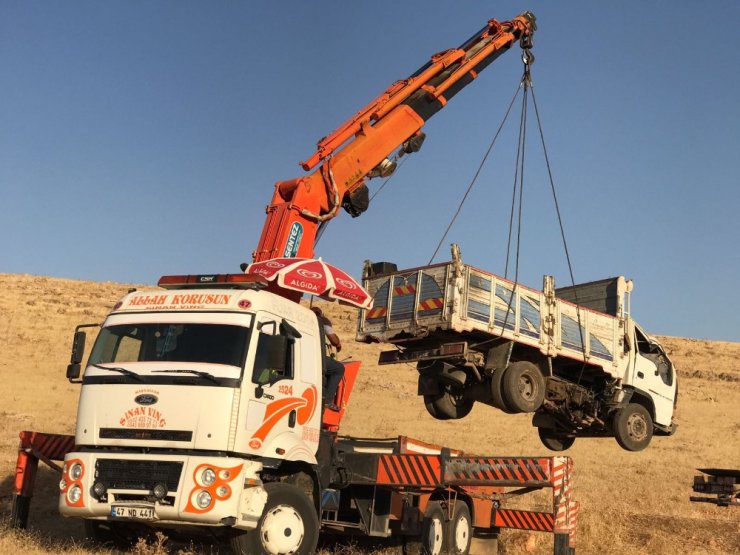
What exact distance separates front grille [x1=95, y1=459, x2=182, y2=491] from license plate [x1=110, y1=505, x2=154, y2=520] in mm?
207

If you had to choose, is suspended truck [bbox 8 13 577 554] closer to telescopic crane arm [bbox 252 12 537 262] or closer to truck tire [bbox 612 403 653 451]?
telescopic crane arm [bbox 252 12 537 262]

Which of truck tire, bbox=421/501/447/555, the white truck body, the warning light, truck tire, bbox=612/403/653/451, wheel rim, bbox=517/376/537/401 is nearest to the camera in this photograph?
the white truck body

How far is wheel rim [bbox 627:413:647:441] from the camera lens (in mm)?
15719

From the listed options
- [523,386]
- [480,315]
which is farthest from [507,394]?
[480,315]

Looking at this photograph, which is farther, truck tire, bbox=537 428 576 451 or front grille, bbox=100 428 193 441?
truck tire, bbox=537 428 576 451

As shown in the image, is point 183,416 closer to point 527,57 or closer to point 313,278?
point 313,278

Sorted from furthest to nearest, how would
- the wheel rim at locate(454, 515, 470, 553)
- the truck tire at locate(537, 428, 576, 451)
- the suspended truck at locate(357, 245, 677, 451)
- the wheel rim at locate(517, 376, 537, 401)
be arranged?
the truck tire at locate(537, 428, 576, 451) → the wheel rim at locate(517, 376, 537, 401) → the suspended truck at locate(357, 245, 677, 451) → the wheel rim at locate(454, 515, 470, 553)

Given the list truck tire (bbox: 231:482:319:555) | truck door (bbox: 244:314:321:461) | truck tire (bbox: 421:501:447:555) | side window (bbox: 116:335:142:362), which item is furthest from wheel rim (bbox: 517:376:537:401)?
side window (bbox: 116:335:142:362)

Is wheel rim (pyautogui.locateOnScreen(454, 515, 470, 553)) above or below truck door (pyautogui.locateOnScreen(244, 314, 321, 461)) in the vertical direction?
below

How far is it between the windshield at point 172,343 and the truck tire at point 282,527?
148 centimetres

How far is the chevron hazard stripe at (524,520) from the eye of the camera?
11.9 meters

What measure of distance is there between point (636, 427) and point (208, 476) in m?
9.96

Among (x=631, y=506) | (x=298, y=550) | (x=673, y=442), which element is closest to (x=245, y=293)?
(x=298, y=550)

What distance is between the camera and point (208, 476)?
8.32 m
